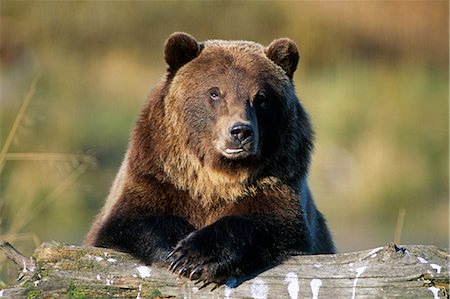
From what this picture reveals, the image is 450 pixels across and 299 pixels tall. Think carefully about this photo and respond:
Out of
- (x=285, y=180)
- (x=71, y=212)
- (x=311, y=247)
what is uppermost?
(x=285, y=180)

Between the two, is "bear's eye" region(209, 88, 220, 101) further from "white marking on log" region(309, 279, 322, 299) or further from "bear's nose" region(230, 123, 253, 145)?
"white marking on log" region(309, 279, 322, 299)

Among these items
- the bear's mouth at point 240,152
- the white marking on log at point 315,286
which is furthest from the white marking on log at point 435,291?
the bear's mouth at point 240,152

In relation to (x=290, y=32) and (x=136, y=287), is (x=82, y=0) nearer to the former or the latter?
(x=290, y=32)

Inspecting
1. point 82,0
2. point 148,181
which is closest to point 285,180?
point 148,181

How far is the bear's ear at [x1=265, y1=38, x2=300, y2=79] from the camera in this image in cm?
852

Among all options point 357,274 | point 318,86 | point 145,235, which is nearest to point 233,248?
point 145,235

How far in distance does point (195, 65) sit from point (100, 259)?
78.3 inches

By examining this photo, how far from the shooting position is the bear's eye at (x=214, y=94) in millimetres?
8164

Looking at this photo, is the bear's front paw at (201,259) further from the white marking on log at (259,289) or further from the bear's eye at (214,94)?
the bear's eye at (214,94)

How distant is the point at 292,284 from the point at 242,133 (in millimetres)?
1261

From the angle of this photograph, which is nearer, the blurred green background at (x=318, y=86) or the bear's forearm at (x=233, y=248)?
the bear's forearm at (x=233, y=248)

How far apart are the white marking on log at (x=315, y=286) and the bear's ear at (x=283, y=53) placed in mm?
2226

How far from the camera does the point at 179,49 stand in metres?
8.43

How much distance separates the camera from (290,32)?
2431cm
